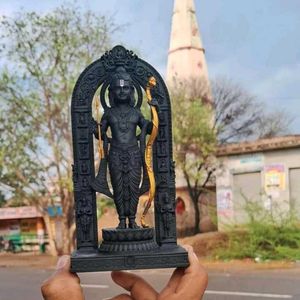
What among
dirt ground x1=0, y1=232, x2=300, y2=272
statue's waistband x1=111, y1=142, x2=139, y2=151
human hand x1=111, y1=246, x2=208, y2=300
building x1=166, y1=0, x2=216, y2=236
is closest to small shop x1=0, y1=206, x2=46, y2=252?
dirt ground x1=0, y1=232, x2=300, y2=272

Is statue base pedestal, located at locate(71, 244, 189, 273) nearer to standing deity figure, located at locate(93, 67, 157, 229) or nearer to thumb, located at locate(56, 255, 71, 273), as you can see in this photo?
thumb, located at locate(56, 255, 71, 273)

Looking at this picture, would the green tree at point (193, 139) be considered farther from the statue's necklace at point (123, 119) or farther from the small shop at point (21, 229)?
the statue's necklace at point (123, 119)

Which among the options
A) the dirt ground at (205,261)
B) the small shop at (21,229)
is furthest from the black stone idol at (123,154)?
the small shop at (21,229)

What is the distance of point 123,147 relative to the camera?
338 cm

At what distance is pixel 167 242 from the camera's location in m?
3.44

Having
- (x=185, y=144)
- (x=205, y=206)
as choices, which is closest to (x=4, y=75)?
(x=185, y=144)

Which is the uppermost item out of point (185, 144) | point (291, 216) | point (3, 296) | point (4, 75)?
point (4, 75)

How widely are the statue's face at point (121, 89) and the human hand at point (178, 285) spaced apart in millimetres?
1009

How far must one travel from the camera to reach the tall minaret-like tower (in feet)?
97.3

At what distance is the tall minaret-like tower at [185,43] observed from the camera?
29.7 meters

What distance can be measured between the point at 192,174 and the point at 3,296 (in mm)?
11289

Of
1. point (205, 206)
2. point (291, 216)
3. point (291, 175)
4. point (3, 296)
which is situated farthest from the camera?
point (205, 206)

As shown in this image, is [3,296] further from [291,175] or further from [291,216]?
[291,175]

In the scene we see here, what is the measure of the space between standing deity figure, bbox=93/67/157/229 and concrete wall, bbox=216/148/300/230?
526 inches
